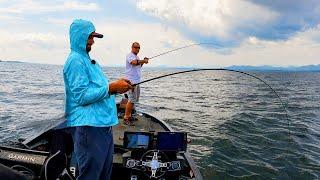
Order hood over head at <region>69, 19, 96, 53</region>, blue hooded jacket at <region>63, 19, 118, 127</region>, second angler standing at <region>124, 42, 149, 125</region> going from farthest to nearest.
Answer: second angler standing at <region>124, 42, 149, 125</region>, hood over head at <region>69, 19, 96, 53</region>, blue hooded jacket at <region>63, 19, 118, 127</region>

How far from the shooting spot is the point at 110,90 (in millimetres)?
4168

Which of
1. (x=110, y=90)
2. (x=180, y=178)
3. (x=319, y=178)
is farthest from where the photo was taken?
(x=319, y=178)

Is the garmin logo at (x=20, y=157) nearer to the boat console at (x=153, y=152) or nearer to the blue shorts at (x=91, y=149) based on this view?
the boat console at (x=153, y=152)

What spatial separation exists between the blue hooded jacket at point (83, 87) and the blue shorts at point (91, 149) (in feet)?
0.27

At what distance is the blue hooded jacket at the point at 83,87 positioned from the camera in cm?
409

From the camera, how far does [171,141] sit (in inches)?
229

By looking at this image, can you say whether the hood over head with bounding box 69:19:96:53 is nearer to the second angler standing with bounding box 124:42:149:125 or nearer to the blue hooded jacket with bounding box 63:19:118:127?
the blue hooded jacket with bounding box 63:19:118:127

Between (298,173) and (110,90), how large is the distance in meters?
7.64

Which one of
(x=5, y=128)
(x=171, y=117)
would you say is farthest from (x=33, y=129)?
(x=171, y=117)

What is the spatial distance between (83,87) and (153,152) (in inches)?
82.0

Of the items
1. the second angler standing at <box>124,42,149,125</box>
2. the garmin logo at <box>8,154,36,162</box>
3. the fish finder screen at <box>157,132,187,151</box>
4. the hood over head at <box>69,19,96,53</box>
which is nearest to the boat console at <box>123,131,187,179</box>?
the fish finder screen at <box>157,132,187,151</box>

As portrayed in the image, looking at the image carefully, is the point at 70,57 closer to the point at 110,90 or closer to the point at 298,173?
the point at 110,90

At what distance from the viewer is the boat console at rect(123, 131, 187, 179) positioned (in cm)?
578

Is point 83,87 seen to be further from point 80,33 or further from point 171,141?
point 171,141
